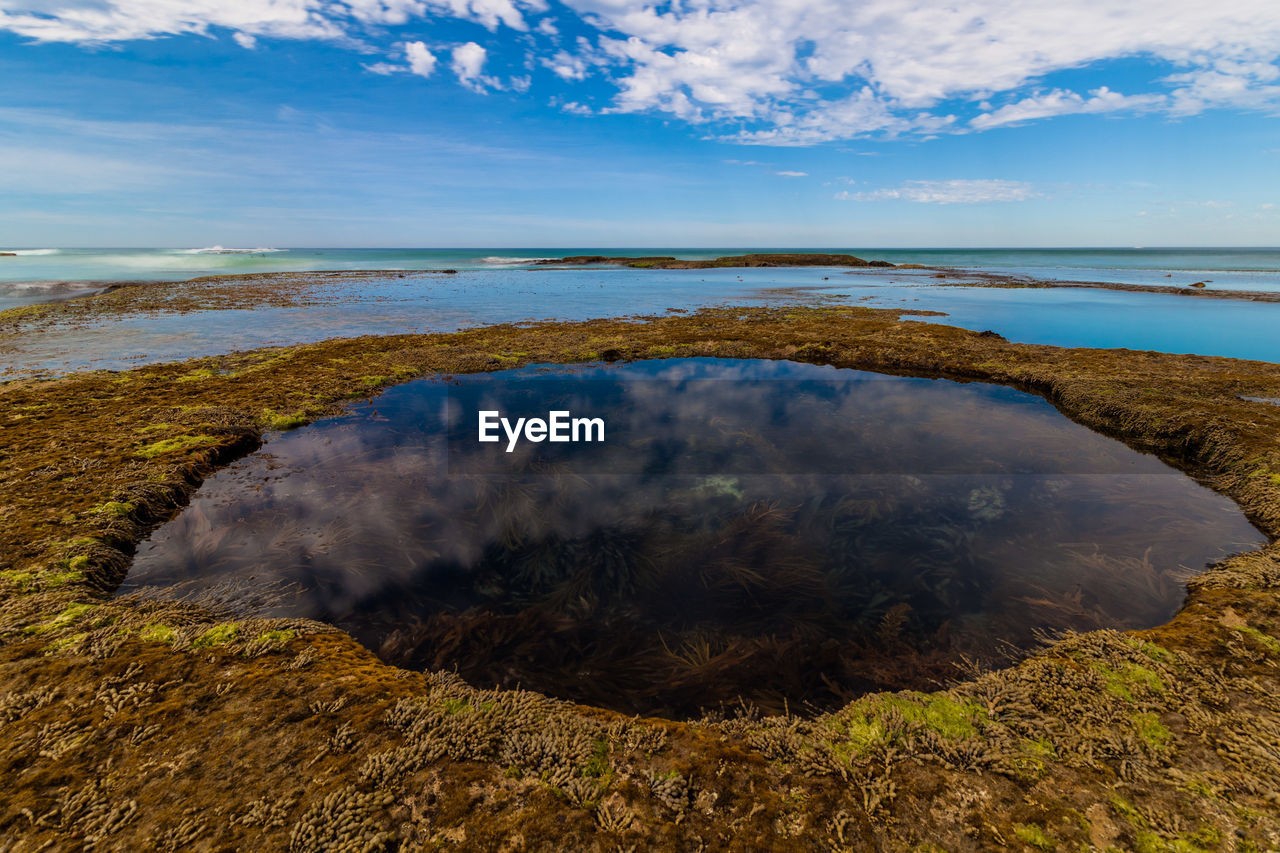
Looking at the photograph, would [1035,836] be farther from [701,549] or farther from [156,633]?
[156,633]

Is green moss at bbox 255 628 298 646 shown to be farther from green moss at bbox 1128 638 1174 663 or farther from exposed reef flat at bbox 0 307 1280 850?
green moss at bbox 1128 638 1174 663

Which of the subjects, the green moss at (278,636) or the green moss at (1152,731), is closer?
the green moss at (1152,731)

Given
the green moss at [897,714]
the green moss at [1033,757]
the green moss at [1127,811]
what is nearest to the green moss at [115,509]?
the green moss at [897,714]

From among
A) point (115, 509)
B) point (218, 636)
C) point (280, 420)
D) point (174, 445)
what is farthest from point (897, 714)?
point (280, 420)

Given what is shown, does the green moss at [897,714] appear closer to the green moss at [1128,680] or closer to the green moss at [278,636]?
the green moss at [1128,680]

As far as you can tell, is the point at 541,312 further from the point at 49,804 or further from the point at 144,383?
the point at 49,804

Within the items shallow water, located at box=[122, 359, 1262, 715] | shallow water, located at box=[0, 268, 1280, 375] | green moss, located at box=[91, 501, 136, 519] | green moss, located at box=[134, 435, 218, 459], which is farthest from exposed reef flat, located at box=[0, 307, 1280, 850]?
shallow water, located at box=[0, 268, 1280, 375]
